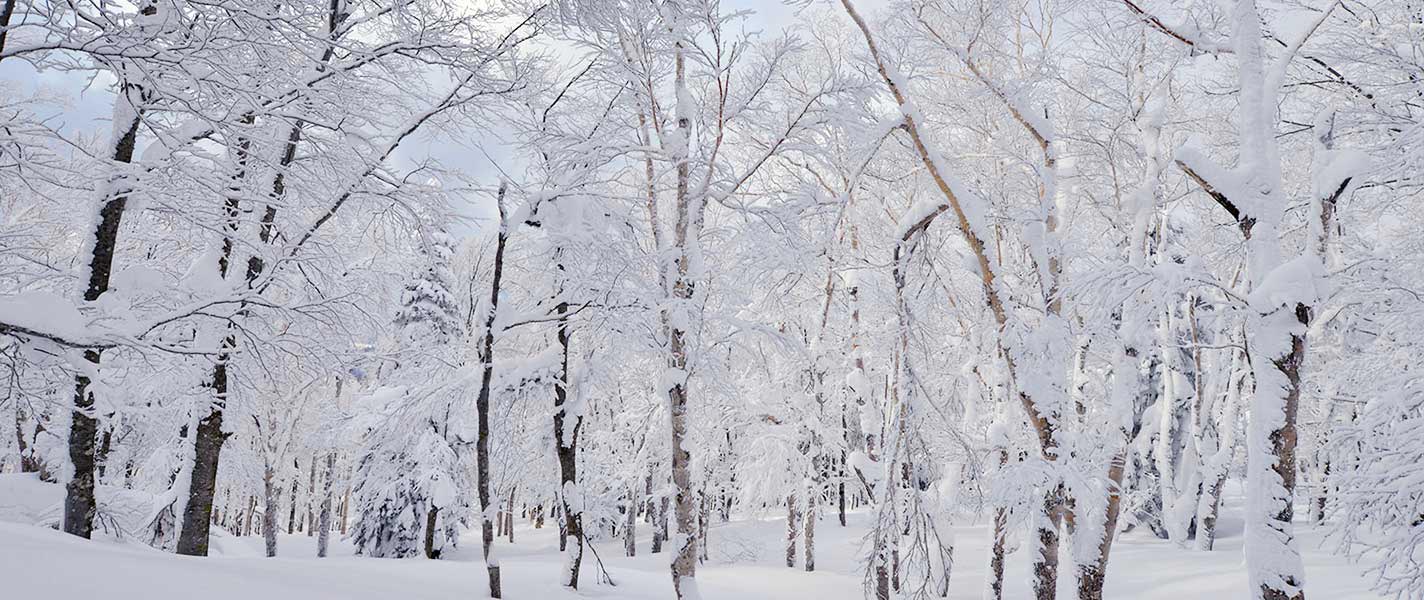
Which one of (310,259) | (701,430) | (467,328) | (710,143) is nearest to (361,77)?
(310,259)

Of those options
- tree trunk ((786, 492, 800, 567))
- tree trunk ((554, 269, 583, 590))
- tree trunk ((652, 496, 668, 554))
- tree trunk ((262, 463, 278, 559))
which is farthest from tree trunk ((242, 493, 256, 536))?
A: tree trunk ((554, 269, 583, 590))

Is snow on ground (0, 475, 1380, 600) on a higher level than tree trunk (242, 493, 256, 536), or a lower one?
higher

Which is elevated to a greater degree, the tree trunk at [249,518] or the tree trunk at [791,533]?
the tree trunk at [791,533]

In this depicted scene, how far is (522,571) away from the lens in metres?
12.4

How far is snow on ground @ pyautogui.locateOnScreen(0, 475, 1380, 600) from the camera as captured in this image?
12.3 ft

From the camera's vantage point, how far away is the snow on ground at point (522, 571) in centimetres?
375

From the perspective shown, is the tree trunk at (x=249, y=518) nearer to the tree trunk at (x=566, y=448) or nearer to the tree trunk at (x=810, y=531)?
the tree trunk at (x=810, y=531)

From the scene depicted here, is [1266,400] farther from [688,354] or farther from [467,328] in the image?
[467,328]

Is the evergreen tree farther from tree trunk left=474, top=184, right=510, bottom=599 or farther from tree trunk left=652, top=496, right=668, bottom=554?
tree trunk left=474, top=184, right=510, bottom=599

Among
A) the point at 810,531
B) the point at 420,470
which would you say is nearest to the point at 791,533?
the point at 810,531

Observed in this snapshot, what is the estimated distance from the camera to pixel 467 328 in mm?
21859

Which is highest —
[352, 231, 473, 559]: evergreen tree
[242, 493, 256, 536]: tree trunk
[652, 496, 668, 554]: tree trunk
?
[352, 231, 473, 559]: evergreen tree

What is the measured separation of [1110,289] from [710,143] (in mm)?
5085

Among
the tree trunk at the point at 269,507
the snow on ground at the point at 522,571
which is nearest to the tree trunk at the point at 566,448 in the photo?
the snow on ground at the point at 522,571
